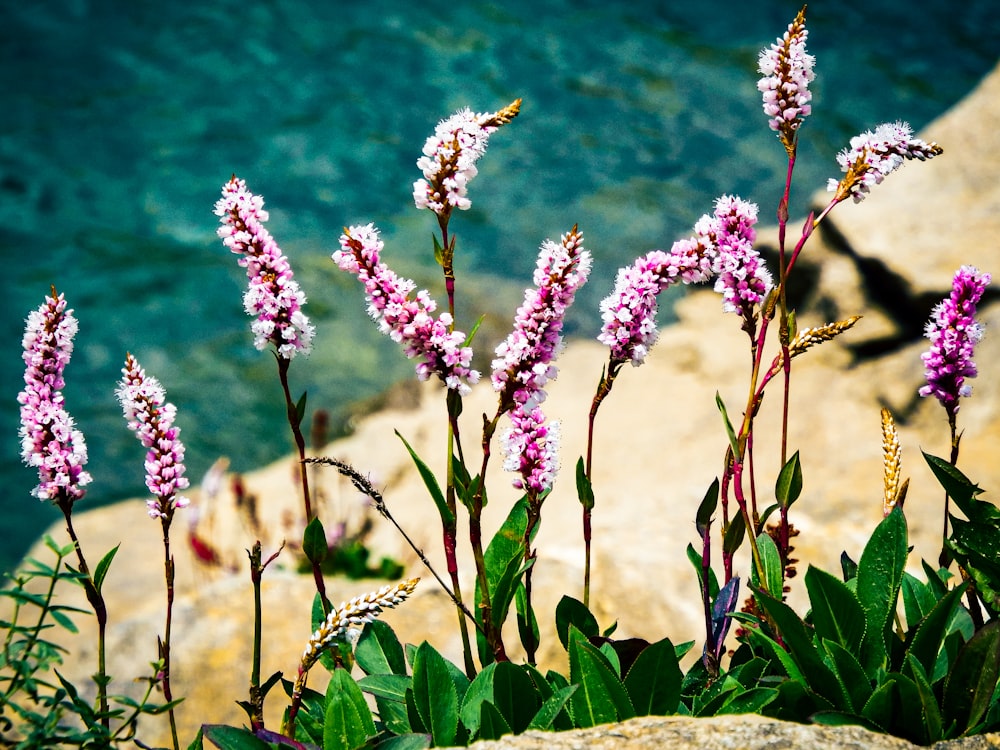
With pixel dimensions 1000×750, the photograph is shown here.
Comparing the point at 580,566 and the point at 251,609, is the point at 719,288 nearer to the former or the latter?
the point at 580,566

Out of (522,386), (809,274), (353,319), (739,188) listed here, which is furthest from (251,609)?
(739,188)

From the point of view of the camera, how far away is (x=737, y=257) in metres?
2.01

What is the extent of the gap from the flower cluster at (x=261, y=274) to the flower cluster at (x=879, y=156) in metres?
1.10

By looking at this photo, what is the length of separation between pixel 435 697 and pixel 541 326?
2.50 feet

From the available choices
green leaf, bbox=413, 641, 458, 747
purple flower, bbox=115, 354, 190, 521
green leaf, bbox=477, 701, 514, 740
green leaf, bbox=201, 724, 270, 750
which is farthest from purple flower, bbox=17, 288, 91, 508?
green leaf, bbox=477, 701, 514, 740

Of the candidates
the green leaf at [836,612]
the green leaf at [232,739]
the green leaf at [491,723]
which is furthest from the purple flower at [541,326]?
the green leaf at [232,739]

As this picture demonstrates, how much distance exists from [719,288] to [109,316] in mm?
9444

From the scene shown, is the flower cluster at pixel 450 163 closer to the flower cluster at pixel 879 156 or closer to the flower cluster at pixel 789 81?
the flower cluster at pixel 789 81

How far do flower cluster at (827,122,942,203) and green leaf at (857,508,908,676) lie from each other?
695mm

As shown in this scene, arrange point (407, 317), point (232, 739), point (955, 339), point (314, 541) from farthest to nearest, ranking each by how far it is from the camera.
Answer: point (955, 339)
point (314, 541)
point (232, 739)
point (407, 317)

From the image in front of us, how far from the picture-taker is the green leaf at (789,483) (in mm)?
2131

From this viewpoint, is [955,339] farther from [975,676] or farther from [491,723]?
[491,723]

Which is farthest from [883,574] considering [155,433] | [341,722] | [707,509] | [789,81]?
[155,433]

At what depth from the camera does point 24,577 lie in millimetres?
1805
